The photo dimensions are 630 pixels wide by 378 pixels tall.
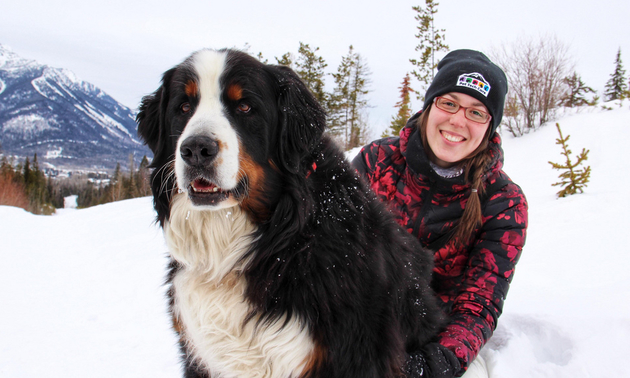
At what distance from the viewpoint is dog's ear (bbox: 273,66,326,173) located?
1894mm

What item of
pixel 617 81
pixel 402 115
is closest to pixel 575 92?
pixel 402 115

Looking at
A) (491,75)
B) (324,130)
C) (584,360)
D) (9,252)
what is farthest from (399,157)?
(9,252)

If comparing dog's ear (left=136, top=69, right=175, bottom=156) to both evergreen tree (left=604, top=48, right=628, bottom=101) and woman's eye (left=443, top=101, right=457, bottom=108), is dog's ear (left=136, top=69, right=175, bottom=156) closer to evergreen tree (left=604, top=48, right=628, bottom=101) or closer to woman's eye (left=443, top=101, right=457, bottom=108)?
woman's eye (left=443, top=101, right=457, bottom=108)

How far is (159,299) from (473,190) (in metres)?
4.09

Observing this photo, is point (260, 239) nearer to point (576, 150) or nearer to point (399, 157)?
point (399, 157)

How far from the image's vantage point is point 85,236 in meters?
8.69

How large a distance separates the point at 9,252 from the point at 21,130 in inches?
9903

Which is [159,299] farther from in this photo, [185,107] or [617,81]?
[617,81]

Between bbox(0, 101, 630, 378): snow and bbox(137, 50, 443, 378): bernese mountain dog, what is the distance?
2.87 ft

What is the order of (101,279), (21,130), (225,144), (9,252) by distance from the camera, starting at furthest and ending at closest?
(21,130)
(9,252)
(101,279)
(225,144)

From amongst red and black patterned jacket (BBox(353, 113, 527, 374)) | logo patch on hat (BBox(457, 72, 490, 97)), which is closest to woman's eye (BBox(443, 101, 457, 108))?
logo patch on hat (BBox(457, 72, 490, 97))

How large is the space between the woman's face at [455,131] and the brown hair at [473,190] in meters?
0.05

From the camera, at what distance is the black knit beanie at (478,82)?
7.48ft

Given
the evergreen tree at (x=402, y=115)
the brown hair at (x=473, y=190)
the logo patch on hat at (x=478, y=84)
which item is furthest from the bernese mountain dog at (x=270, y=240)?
the evergreen tree at (x=402, y=115)
